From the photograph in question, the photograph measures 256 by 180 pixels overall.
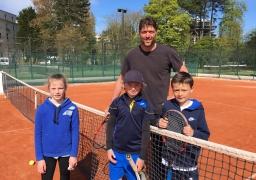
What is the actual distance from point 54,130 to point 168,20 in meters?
37.1

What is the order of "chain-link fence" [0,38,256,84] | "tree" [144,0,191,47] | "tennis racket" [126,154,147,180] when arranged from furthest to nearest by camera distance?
1. "tree" [144,0,191,47]
2. "chain-link fence" [0,38,256,84]
3. "tennis racket" [126,154,147,180]

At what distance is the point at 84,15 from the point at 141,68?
40983 millimetres

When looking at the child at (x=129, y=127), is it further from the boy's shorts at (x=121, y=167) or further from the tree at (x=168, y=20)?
the tree at (x=168, y=20)

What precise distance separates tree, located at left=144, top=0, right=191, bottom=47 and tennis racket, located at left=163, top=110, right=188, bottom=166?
115ft

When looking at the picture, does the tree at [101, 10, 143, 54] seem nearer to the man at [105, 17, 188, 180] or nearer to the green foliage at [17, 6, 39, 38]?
the green foliage at [17, 6, 39, 38]

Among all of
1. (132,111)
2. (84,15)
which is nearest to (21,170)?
(132,111)

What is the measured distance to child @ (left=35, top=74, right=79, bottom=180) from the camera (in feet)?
8.12

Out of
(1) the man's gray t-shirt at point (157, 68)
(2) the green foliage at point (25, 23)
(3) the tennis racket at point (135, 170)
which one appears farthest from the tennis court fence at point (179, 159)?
(2) the green foliage at point (25, 23)

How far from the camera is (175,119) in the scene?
2.13 metres

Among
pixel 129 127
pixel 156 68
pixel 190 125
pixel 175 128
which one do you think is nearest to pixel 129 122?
pixel 129 127

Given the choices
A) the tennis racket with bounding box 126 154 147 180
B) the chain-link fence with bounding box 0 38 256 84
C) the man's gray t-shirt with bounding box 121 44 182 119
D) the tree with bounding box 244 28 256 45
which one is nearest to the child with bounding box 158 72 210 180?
the tennis racket with bounding box 126 154 147 180

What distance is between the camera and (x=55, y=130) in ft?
8.22

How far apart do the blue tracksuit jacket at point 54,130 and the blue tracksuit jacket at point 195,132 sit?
107 centimetres

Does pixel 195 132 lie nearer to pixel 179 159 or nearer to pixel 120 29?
pixel 179 159
